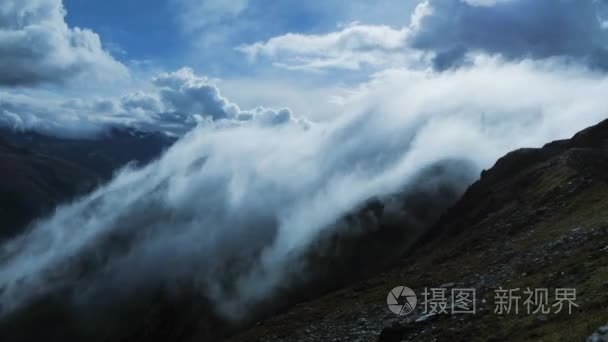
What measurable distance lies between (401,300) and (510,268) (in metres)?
12.4

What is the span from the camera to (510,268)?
139 feet

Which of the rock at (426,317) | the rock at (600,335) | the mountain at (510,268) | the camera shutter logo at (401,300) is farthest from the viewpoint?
the camera shutter logo at (401,300)

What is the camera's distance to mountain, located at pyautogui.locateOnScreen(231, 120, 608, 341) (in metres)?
28.8

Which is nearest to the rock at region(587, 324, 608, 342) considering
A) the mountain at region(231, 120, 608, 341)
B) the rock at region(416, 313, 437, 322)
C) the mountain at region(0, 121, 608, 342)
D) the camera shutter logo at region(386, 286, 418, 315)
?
the mountain at region(231, 120, 608, 341)

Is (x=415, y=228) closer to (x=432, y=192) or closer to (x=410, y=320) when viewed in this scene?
(x=432, y=192)

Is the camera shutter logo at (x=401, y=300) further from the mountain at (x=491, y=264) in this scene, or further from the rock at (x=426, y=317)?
the rock at (x=426, y=317)

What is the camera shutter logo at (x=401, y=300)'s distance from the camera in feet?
146

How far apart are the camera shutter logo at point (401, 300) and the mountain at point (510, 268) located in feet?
2.78

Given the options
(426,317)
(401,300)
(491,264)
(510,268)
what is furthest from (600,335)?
(401,300)

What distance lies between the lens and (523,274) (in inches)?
1508

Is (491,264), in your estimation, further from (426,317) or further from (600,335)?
(600,335)

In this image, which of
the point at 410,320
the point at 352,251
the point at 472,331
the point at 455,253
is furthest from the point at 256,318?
the point at 472,331

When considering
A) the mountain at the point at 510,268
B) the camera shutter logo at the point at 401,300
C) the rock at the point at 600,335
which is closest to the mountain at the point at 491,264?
the mountain at the point at 510,268

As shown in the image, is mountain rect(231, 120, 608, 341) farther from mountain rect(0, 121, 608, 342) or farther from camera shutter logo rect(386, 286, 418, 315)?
camera shutter logo rect(386, 286, 418, 315)
